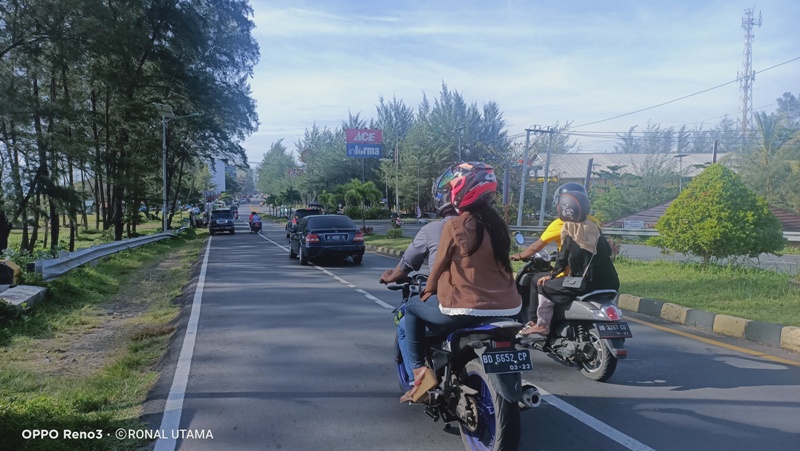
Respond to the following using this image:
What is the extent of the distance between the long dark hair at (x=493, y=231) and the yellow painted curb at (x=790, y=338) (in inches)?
188

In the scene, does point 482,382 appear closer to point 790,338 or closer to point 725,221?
point 790,338

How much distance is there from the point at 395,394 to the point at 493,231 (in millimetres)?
2047

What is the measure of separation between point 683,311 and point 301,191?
65740mm

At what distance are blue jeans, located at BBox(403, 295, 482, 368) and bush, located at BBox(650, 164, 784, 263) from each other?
29.6 ft

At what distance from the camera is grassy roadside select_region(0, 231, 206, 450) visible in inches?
158

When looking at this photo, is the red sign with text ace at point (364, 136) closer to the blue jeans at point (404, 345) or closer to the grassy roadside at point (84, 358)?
the grassy roadside at point (84, 358)

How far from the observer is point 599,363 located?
5.26 metres

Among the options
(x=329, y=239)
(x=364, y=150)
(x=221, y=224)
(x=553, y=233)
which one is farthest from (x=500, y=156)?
(x=553, y=233)

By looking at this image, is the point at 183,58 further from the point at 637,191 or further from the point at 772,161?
the point at 772,161

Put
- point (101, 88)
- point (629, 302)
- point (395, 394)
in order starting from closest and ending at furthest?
point (395, 394), point (629, 302), point (101, 88)

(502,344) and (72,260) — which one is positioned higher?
(502,344)

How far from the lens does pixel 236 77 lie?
1374 inches

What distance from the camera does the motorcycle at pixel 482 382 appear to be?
3.35 meters

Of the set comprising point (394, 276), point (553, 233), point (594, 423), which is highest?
point (553, 233)
